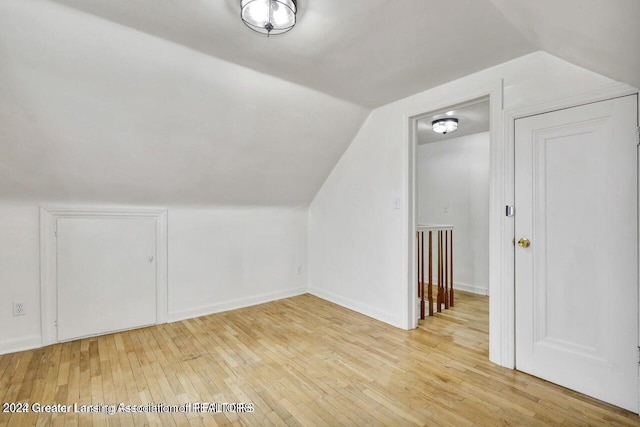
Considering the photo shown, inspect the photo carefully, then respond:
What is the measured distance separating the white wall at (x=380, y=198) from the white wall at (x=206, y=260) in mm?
423

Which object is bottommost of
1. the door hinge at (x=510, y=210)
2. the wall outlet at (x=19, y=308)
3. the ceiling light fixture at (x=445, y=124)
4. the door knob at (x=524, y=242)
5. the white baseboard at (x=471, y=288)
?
the white baseboard at (x=471, y=288)

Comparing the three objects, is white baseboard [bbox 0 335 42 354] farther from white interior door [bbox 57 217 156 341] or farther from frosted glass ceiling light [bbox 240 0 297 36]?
frosted glass ceiling light [bbox 240 0 297 36]

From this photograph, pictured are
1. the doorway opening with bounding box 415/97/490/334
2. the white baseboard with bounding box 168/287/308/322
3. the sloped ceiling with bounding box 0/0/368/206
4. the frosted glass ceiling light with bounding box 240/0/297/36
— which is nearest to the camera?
the frosted glass ceiling light with bounding box 240/0/297/36

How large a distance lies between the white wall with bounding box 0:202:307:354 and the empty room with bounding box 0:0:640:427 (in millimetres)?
21

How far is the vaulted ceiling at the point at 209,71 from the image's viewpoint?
1.63 meters

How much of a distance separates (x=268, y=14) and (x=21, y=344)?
317 centimetres

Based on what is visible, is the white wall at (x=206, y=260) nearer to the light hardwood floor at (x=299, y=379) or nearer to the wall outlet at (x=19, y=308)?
the wall outlet at (x=19, y=308)

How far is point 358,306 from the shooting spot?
11.4 feet

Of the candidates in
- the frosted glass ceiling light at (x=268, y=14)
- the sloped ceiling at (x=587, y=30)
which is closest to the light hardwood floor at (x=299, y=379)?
the sloped ceiling at (x=587, y=30)

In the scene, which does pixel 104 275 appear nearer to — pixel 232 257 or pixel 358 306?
pixel 232 257

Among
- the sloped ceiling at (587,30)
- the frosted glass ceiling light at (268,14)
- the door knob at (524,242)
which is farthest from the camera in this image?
the door knob at (524,242)

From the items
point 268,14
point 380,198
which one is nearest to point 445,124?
point 380,198

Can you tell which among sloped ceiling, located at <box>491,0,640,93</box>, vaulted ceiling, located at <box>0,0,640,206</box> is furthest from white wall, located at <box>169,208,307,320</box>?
sloped ceiling, located at <box>491,0,640,93</box>

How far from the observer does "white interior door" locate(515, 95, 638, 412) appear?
177 cm
